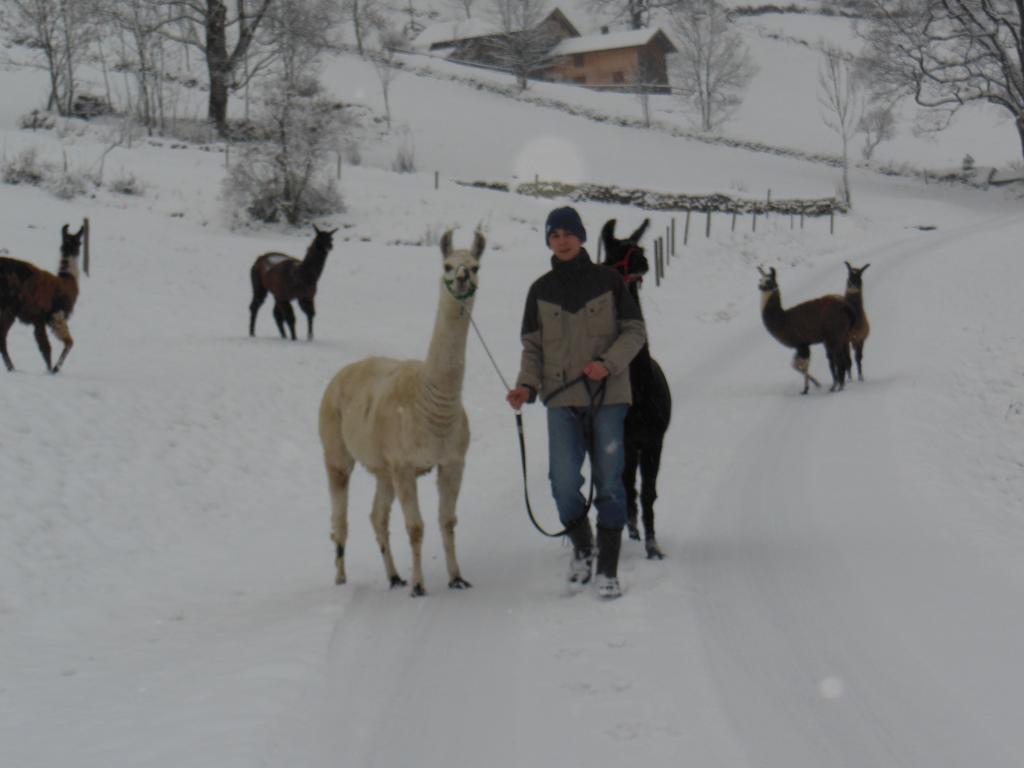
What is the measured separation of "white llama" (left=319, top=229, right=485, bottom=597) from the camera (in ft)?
16.6

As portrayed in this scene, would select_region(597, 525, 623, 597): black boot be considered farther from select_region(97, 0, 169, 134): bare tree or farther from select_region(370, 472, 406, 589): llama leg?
select_region(97, 0, 169, 134): bare tree

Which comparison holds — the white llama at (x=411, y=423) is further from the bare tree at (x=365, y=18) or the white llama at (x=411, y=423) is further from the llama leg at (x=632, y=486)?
the bare tree at (x=365, y=18)

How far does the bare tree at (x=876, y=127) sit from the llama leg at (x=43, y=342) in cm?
4968

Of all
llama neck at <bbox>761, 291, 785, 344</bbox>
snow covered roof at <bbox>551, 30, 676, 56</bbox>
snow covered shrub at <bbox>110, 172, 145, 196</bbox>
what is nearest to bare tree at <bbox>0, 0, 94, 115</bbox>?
snow covered shrub at <bbox>110, 172, 145, 196</bbox>

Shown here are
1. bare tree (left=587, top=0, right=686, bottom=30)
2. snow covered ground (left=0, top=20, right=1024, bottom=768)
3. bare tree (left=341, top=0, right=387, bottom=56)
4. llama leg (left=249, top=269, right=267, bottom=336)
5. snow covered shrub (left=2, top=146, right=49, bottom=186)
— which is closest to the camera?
snow covered ground (left=0, top=20, right=1024, bottom=768)

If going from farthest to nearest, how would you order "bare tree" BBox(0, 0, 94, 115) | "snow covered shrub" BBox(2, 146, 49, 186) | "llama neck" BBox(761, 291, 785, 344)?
"bare tree" BBox(0, 0, 94, 115) → "snow covered shrub" BBox(2, 146, 49, 186) → "llama neck" BBox(761, 291, 785, 344)

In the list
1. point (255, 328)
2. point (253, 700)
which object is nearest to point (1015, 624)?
point (253, 700)

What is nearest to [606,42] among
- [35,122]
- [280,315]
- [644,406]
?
[35,122]

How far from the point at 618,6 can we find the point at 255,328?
77582 millimetres

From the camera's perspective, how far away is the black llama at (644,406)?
586 cm

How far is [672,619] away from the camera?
4941 millimetres

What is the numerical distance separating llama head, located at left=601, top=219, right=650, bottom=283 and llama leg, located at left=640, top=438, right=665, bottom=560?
1.05 m

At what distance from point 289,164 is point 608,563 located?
75.1 feet

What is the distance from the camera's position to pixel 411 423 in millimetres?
5242
